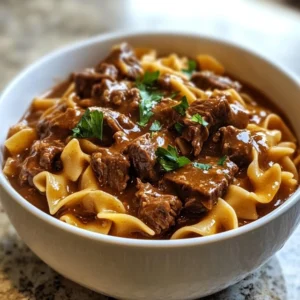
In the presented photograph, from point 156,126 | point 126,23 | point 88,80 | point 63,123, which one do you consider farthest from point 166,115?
point 126,23

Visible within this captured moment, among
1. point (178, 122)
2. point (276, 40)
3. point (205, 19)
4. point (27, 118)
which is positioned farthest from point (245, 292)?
point (205, 19)

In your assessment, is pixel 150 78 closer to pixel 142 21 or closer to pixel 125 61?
pixel 125 61

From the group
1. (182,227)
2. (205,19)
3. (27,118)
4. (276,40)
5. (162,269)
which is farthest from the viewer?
(205,19)

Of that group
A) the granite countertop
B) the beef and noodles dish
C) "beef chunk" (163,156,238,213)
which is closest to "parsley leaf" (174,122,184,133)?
the beef and noodles dish

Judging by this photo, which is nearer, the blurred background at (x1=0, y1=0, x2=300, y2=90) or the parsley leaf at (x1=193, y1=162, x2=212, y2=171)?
the parsley leaf at (x1=193, y1=162, x2=212, y2=171)

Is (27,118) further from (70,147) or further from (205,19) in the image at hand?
(205,19)

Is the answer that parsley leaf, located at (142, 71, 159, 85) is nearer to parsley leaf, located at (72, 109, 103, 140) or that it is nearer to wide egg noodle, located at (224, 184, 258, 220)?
parsley leaf, located at (72, 109, 103, 140)
